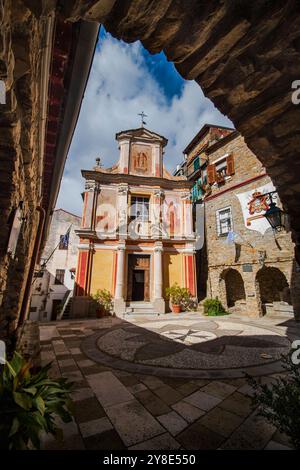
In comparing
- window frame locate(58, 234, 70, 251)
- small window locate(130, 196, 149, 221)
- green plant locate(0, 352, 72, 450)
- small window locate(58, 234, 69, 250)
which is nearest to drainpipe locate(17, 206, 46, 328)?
green plant locate(0, 352, 72, 450)

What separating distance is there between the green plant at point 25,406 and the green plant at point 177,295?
10674 mm

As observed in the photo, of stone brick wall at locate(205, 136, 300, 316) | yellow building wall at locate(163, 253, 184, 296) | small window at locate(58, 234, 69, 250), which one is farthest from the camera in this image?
small window at locate(58, 234, 69, 250)

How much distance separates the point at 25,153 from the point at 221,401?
13.2 feet

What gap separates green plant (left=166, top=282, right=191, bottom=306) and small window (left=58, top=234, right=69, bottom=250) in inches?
401

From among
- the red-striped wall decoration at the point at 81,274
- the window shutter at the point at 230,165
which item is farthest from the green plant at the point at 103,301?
the window shutter at the point at 230,165

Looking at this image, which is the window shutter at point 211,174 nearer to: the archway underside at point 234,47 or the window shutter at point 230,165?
the window shutter at point 230,165

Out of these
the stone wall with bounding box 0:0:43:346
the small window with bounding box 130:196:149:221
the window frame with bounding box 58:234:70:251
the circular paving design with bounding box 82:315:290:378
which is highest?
the small window with bounding box 130:196:149:221

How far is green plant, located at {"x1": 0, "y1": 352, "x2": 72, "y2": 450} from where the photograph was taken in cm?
133

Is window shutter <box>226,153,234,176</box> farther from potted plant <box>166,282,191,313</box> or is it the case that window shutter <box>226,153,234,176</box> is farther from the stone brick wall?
potted plant <box>166,282,191,313</box>

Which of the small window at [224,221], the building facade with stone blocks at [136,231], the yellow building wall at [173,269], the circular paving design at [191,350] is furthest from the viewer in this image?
the yellow building wall at [173,269]

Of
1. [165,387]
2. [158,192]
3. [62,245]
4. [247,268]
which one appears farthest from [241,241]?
[62,245]

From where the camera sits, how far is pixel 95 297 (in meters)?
11.2

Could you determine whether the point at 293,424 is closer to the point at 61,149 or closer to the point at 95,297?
the point at 61,149

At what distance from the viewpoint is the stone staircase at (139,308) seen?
11.4 meters
